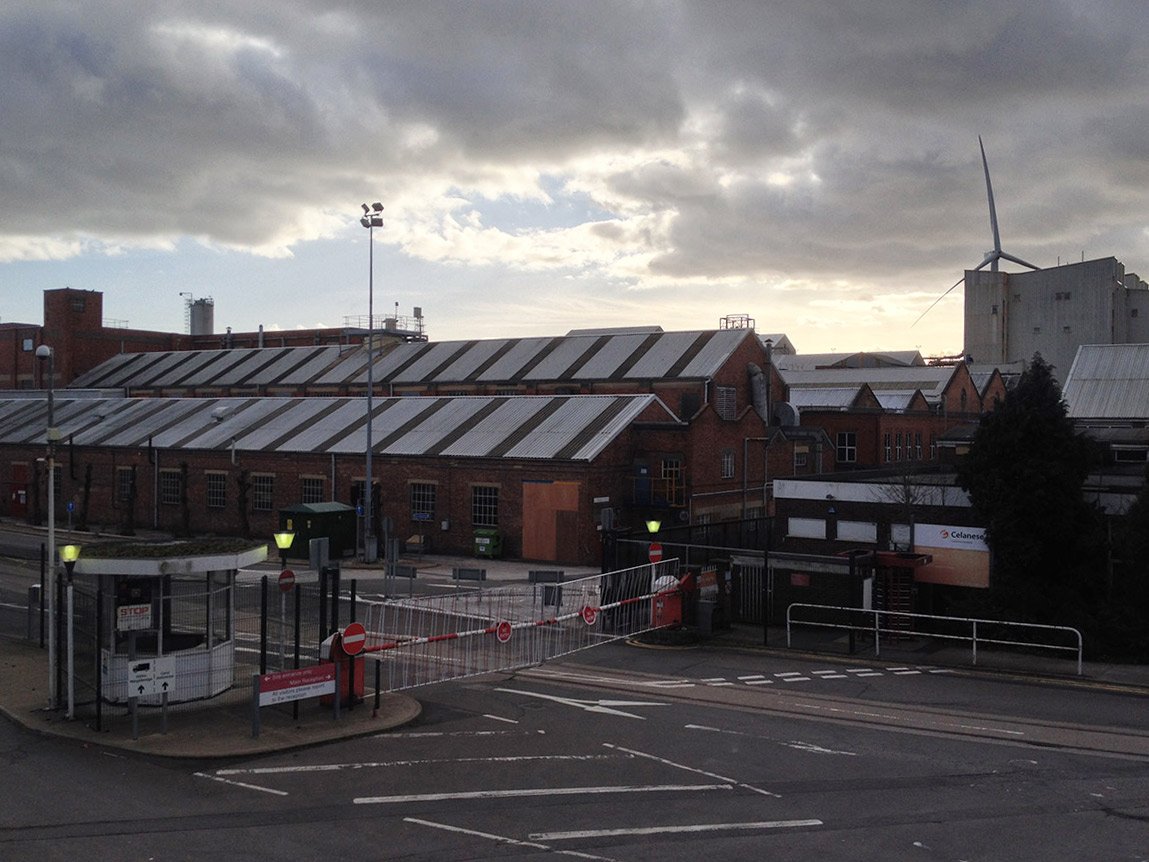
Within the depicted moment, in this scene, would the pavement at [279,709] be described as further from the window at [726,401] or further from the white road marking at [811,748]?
the window at [726,401]

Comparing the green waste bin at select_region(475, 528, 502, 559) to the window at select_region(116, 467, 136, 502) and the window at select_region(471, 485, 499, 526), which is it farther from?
the window at select_region(116, 467, 136, 502)

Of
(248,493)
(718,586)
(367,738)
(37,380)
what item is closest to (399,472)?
(248,493)

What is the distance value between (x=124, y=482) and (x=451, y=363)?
78.3 feet

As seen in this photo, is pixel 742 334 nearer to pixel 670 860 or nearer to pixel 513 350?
pixel 513 350

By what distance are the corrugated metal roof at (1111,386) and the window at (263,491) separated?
3753 centimetres

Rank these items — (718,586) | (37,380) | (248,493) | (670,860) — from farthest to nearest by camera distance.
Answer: (37,380) → (248,493) → (718,586) → (670,860)

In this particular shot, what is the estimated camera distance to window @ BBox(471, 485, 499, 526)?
44094 mm

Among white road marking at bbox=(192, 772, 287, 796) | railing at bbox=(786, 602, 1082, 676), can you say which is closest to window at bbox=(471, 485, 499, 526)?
railing at bbox=(786, 602, 1082, 676)

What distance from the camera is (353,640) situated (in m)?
16.9

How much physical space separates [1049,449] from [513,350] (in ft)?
165

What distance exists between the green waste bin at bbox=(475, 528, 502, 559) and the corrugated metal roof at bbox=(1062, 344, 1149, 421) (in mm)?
25062

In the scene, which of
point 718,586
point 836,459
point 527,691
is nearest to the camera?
point 527,691

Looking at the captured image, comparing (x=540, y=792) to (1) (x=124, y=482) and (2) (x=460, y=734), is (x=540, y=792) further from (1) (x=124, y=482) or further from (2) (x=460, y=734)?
(1) (x=124, y=482)

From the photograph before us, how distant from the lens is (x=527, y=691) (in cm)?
1958
